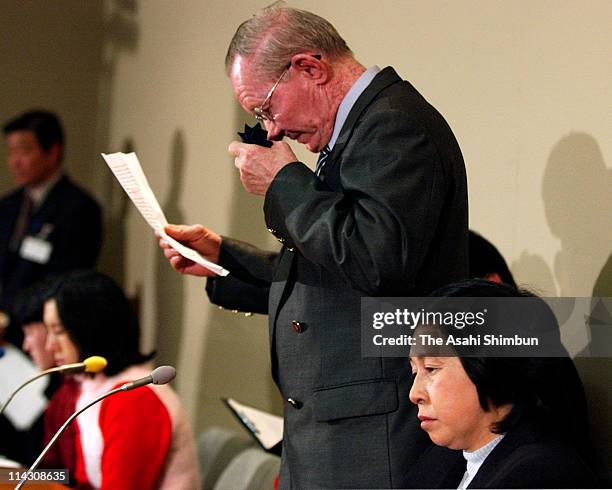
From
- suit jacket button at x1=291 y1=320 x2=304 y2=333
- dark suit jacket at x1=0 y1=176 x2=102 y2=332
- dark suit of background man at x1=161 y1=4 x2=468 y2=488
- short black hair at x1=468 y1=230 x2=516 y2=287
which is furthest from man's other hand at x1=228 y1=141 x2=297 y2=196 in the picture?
dark suit jacket at x1=0 y1=176 x2=102 y2=332

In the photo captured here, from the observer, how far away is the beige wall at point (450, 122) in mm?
2678

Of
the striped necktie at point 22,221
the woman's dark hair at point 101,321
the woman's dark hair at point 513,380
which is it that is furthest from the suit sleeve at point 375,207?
the striped necktie at point 22,221

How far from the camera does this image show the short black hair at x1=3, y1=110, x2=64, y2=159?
5.75m

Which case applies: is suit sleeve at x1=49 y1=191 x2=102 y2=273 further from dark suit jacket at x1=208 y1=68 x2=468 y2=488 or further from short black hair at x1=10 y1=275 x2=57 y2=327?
dark suit jacket at x1=208 y1=68 x2=468 y2=488

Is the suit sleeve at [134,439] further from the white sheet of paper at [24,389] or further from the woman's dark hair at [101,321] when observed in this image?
the white sheet of paper at [24,389]

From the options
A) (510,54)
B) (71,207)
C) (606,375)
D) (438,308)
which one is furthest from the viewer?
(71,207)

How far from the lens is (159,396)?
316 cm

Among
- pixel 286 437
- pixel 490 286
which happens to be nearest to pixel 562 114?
pixel 490 286

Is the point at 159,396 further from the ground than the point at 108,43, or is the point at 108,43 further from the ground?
the point at 108,43

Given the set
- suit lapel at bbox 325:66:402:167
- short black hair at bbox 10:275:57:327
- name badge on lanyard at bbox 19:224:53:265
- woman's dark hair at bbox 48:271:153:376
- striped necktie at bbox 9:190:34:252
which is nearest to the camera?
suit lapel at bbox 325:66:402:167

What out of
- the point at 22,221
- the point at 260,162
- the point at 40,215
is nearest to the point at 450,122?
the point at 260,162

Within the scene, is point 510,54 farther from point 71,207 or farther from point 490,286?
point 71,207

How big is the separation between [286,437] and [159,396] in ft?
2.93

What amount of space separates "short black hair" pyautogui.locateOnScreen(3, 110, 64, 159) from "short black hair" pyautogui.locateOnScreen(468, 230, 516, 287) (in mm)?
3425
